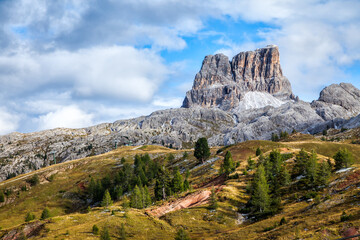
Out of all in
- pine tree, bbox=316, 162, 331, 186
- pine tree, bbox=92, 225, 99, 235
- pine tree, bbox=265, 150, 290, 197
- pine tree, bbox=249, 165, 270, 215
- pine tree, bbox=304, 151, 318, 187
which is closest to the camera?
pine tree, bbox=92, 225, 99, 235

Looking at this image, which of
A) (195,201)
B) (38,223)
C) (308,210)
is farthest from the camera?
(195,201)

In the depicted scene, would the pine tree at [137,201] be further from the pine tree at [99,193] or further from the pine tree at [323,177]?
the pine tree at [323,177]

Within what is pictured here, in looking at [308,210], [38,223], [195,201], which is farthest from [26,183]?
[308,210]

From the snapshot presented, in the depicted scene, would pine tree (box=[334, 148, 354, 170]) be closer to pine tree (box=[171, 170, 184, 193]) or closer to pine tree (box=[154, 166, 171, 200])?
pine tree (box=[171, 170, 184, 193])

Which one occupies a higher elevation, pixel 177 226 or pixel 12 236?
pixel 12 236

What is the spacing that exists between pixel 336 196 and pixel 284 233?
74.2 ft

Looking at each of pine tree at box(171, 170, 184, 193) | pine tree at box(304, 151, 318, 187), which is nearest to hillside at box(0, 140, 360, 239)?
pine tree at box(304, 151, 318, 187)

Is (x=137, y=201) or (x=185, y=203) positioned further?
(x=137, y=201)

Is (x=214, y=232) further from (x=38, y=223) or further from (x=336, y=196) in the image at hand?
(x=38, y=223)

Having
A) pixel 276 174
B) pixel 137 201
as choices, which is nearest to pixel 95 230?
pixel 137 201

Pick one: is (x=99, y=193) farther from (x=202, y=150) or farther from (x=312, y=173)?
(x=312, y=173)

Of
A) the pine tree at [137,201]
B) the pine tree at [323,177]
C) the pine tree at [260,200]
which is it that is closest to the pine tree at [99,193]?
the pine tree at [137,201]

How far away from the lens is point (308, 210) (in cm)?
5066

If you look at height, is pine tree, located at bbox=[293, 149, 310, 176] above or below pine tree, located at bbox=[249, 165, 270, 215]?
above
